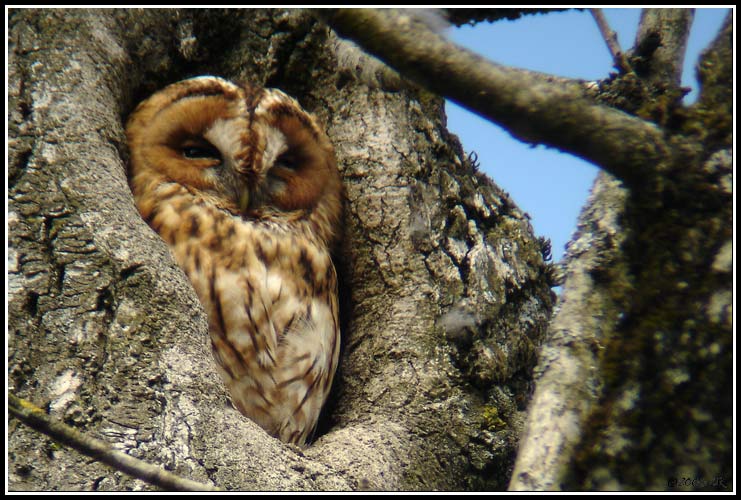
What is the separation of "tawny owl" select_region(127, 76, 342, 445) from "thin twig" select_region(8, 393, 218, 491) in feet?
4.42

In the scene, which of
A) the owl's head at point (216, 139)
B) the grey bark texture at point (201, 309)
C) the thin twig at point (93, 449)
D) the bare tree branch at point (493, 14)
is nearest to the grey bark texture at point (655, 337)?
the thin twig at point (93, 449)

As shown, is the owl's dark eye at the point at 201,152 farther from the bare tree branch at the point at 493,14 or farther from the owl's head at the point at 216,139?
the bare tree branch at the point at 493,14

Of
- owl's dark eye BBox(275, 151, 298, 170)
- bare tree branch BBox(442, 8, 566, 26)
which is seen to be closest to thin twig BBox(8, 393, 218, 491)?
bare tree branch BBox(442, 8, 566, 26)

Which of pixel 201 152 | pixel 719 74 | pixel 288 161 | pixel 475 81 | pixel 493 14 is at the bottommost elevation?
pixel 475 81

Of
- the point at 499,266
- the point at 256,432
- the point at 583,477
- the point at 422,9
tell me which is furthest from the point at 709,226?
the point at 499,266

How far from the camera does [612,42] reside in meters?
1.43

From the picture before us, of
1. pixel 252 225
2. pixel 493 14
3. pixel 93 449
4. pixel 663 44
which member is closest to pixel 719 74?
pixel 663 44

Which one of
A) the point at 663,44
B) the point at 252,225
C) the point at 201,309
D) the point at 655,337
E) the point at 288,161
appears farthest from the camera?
the point at 288,161

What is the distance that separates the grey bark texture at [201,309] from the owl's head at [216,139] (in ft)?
0.41

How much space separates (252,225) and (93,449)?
5.39ft

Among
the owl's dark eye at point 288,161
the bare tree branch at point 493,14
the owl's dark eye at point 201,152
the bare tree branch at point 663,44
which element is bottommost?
the bare tree branch at point 663,44

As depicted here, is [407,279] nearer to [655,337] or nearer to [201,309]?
[201,309]

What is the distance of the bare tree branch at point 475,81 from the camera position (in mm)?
1099

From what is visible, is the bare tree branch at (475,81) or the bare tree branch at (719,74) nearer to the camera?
the bare tree branch at (475,81)
